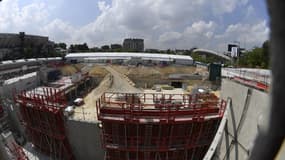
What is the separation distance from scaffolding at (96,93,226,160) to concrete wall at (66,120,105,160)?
1046 mm

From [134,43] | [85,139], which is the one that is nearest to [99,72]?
[85,139]

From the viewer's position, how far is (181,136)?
16.2m

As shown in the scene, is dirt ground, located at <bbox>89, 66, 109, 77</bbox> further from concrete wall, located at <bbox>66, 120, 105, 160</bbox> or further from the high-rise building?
the high-rise building

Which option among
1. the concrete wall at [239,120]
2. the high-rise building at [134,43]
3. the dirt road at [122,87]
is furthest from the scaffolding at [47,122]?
the high-rise building at [134,43]

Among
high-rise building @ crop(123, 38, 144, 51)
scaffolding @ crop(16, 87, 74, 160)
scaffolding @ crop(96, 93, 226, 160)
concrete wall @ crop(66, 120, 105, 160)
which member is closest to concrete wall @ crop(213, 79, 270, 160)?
scaffolding @ crop(96, 93, 226, 160)

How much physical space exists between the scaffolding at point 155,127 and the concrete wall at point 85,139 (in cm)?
105

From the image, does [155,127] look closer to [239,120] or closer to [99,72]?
[239,120]

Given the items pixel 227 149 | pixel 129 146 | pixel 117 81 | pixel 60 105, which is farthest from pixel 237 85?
pixel 117 81

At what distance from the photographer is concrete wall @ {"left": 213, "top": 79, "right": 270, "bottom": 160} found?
11273 millimetres

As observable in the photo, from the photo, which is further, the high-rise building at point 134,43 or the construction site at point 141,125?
the high-rise building at point 134,43

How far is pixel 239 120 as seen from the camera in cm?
1274

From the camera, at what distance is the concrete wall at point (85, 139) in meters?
16.9

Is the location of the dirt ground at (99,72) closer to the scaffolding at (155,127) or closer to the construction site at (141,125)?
the construction site at (141,125)

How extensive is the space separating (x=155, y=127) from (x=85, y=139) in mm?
4946
